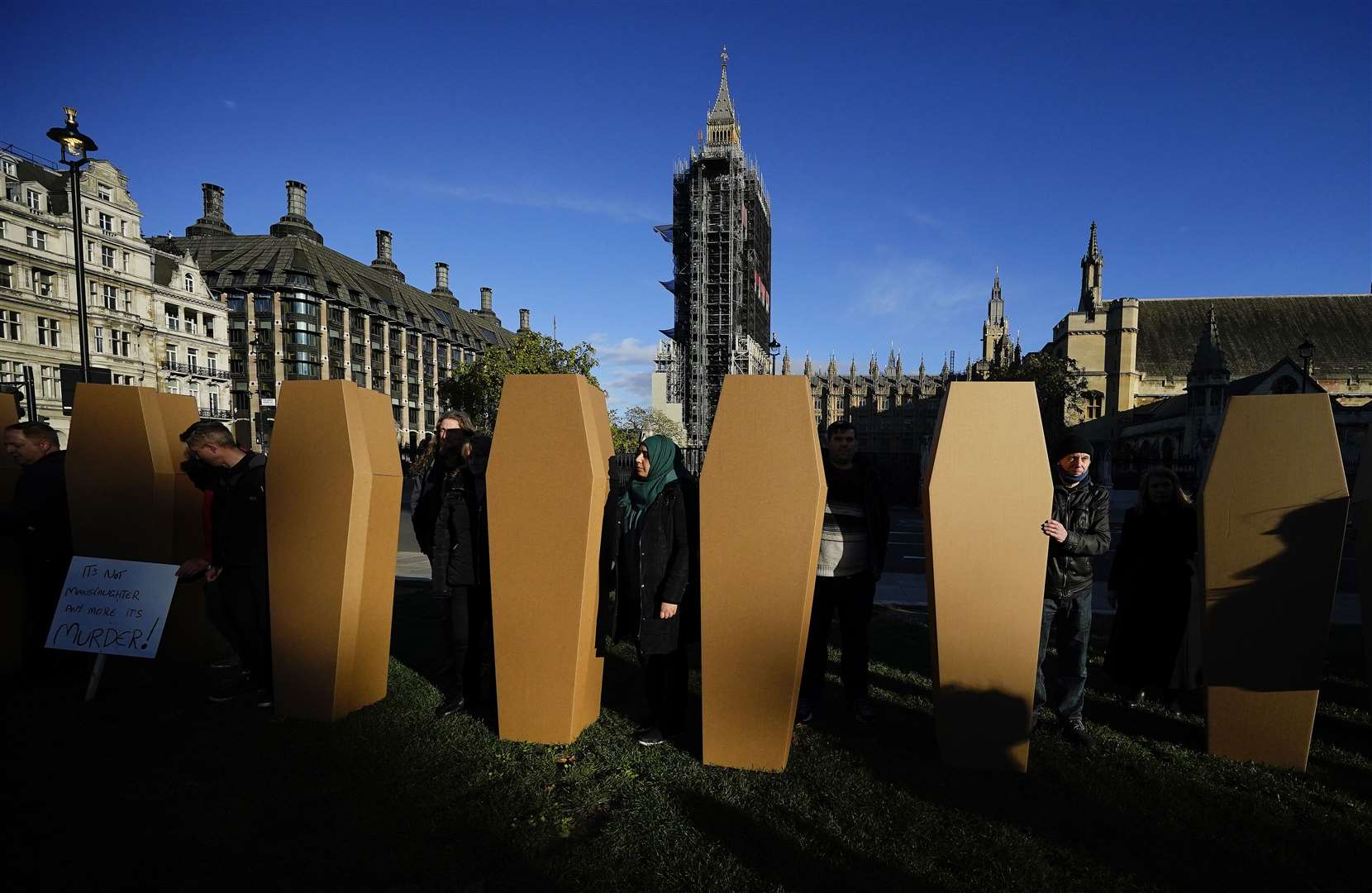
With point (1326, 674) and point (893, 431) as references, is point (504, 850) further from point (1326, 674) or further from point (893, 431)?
point (893, 431)

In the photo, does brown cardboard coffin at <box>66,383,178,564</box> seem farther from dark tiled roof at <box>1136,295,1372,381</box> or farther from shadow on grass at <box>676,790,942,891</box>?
dark tiled roof at <box>1136,295,1372,381</box>

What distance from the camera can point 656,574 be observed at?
Result: 11.6ft

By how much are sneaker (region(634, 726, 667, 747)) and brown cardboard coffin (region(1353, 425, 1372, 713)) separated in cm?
385

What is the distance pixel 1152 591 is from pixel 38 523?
25.0ft

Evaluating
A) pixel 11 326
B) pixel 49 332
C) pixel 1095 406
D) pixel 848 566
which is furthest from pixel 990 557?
pixel 1095 406

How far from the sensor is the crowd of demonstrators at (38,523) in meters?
4.36

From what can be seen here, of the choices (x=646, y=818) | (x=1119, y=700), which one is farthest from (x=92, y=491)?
(x=1119, y=700)

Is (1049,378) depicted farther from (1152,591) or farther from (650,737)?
(650,737)

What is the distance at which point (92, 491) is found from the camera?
4500 millimetres

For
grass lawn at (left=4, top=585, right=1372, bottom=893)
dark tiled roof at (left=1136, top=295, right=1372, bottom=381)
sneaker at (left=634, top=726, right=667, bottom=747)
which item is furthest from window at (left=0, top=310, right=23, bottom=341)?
dark tiled roof at (left=1136, top=295, right=1372, bottom=381)

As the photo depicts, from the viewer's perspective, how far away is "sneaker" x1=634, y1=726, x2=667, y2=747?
3.62 metres

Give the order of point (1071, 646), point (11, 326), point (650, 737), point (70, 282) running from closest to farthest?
point (650, 737) < point (1071, 646) < point (11, 326) < point (70, 282)

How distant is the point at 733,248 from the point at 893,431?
19.0m

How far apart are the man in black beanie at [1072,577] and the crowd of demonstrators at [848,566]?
98cm
